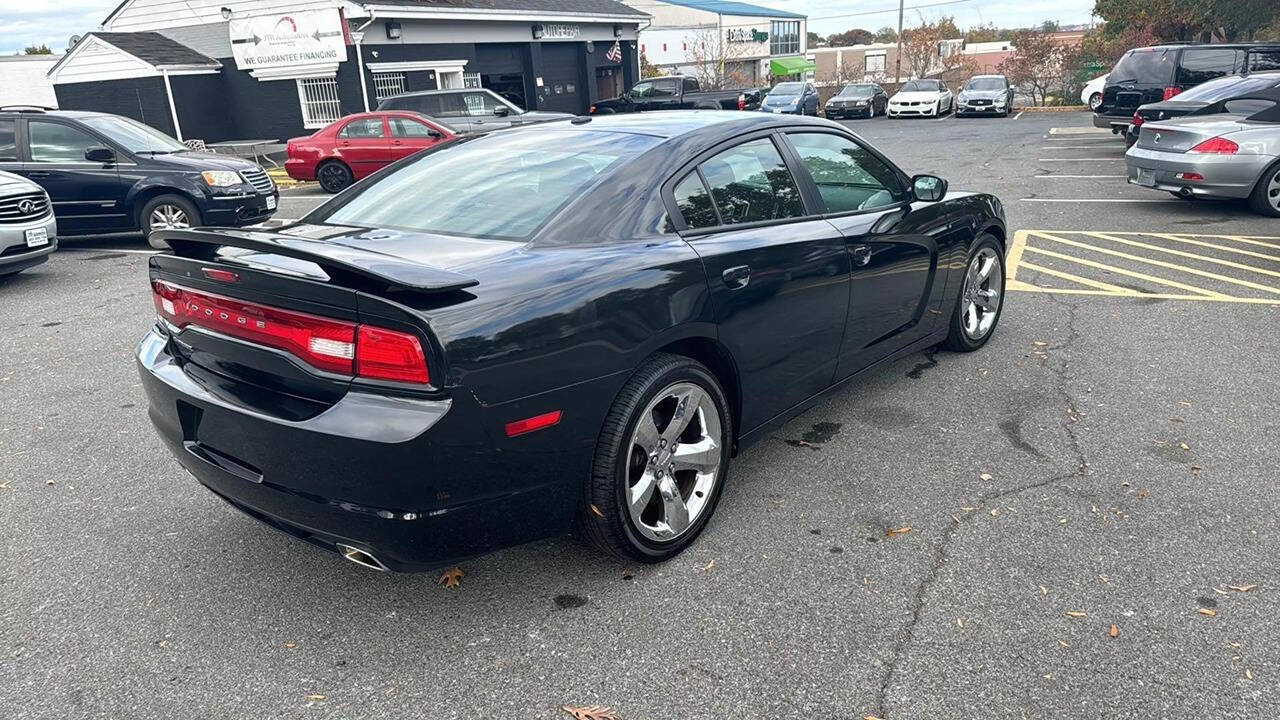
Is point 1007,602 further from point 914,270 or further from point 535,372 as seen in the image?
point 914,270

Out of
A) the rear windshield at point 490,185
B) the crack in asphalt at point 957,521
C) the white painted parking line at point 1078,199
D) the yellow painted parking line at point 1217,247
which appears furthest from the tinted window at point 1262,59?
the rear windshield at point 490,185

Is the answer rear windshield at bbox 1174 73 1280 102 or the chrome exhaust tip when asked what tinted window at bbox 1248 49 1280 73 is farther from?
the chrome exhaust tip

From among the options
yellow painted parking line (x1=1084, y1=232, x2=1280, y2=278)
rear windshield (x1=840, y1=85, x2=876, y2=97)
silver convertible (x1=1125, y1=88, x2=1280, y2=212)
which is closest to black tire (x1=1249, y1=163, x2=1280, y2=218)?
silver convertible (x1=1125, y1=88, x2=1280, y2=212)

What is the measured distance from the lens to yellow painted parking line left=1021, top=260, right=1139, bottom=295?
6992 mm

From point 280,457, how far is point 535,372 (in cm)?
81

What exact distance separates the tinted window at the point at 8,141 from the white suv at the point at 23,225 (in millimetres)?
2082

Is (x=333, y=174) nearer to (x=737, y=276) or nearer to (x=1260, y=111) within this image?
(x=1260, y=111)

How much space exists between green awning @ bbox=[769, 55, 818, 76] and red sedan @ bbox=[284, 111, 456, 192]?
48.7 metres

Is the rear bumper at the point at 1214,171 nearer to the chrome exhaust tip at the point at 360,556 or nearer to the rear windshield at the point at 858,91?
the chrome exhaust tip at the point at 360,556

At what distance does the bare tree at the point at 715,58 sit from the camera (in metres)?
47.8

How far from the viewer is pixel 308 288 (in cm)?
257

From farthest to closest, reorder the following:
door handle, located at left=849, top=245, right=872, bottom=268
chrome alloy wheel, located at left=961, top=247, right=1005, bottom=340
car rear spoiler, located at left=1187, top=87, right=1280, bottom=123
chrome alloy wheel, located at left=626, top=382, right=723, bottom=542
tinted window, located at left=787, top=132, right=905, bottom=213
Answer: car rear spoiler, located at left=1187, top=87, right=1280, bottom=123 → chrome alloy wheel, located at left=961, top=247, right=1005, bottom=340 → tinted window, located at left=787, top=132, right=905, bottom=213 → door handle, located at left=849, top=245, right=872, bottom=268 → chrome alloy wheel, located at left=626, top=382, right=723, bottom=542

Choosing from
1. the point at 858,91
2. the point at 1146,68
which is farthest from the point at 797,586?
the point at 858,91

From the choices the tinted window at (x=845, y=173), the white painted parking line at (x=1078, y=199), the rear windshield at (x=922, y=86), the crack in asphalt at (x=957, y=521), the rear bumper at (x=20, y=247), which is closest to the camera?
the crack in asphalt at (x=957, y=521)
